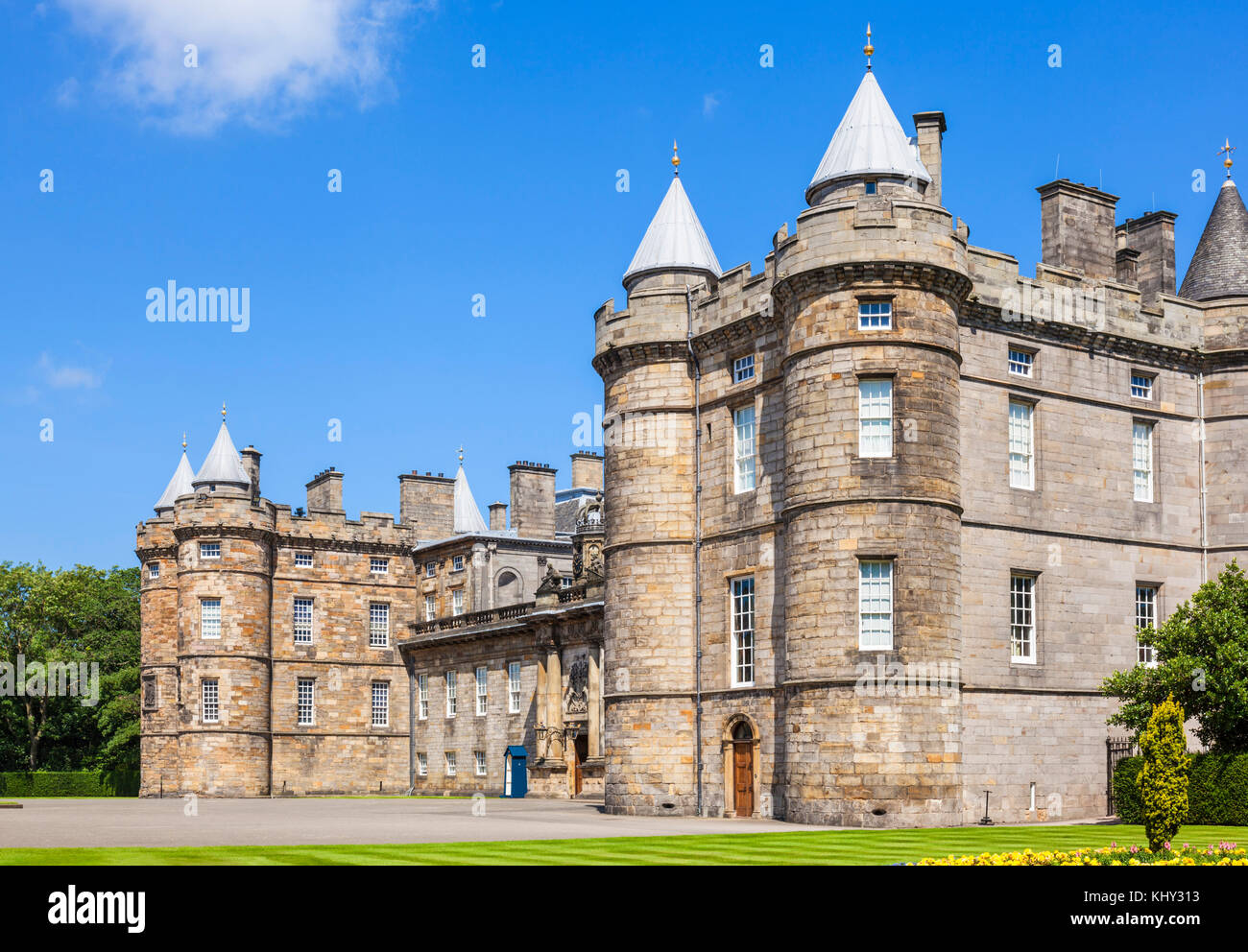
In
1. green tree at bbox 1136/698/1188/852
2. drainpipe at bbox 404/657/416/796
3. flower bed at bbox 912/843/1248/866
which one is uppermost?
green tree at bbox 1136/698/1188/852

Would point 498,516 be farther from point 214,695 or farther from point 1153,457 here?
point 1153,457

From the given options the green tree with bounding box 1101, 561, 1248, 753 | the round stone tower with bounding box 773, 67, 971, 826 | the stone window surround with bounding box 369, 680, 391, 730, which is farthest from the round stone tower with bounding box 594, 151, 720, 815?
the stone window surround with bounding box 369, 680, 391, 730

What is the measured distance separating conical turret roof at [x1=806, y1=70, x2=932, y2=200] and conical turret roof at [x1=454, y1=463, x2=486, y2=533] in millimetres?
37051

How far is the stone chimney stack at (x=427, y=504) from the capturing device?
216 feet

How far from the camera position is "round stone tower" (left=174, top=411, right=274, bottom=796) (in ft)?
189

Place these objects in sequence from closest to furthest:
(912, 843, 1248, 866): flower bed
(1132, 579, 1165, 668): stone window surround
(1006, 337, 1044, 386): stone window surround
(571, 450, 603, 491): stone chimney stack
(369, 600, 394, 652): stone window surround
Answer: (912, 843, 1248, 866): flower bed
(1006, 337, 1044, 386): stone window surround
(1132, 579, 1165, 668): stone window surround
(369, 600, 394, 652): stone window surround
(571, 450, 603, 491): stone chimney stack

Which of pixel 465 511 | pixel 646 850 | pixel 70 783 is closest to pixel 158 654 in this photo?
pixel 70 783

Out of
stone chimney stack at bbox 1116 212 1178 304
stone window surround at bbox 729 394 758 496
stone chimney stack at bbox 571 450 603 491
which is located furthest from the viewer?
stone chimney stack at bbox 571 450 603 491

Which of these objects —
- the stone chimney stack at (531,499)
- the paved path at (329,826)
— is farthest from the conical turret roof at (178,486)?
the paved path at (329,826)

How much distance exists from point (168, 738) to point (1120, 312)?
43332 mm

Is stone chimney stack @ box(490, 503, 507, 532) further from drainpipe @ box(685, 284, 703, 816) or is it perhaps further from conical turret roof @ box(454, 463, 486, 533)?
drainpipe @ box(685, 284, 703, 816)

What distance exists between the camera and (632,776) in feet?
115

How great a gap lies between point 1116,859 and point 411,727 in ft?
161

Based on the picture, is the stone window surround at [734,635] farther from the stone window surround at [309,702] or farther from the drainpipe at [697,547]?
the stone window surround at [309,702]
